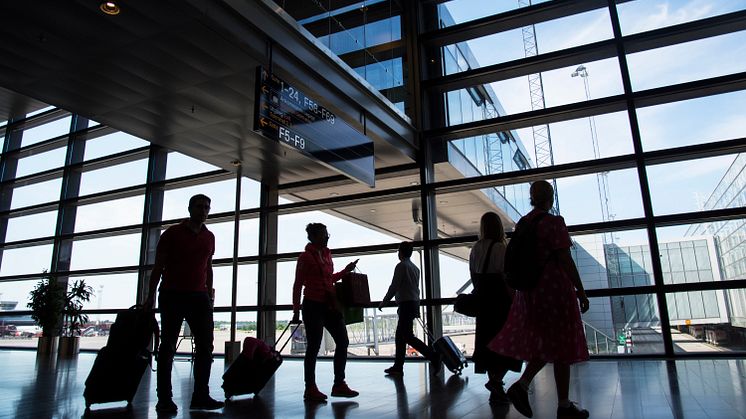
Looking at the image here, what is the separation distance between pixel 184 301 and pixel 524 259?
216 centimetres

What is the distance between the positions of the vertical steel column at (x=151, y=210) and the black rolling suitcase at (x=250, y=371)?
6.93 metres

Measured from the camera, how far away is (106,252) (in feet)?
35.0

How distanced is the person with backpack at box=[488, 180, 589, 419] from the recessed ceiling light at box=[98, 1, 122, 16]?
3.70m

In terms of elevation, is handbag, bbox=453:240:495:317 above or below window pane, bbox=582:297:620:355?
above

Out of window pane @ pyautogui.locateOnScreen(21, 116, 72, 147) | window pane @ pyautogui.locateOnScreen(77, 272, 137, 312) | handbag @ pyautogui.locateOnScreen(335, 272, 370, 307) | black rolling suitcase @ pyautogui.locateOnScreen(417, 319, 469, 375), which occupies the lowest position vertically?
black rolling suitcase @ pyautogui.locateOnScreen(417, 319, 469, 375)

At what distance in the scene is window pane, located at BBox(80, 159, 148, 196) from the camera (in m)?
10.6

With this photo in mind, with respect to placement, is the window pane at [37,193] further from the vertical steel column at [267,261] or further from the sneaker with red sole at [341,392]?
the sneaker with red sole at [341,392]

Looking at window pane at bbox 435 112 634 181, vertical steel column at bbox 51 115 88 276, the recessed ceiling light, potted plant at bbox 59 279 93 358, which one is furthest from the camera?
vertical steel column at bbox 51 115 88 276

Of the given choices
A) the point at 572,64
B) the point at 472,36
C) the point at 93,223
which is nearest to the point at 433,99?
the point at 472,36

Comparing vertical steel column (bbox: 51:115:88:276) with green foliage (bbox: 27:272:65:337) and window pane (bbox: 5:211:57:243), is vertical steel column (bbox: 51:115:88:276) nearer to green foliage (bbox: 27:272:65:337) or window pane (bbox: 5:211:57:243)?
window pane (bbox: 5:211:57:243)

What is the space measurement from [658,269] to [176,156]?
28.5 feet

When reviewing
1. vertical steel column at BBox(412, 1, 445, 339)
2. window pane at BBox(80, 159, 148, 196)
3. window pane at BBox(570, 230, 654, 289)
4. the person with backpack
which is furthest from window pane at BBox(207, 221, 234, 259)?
the person with backpack

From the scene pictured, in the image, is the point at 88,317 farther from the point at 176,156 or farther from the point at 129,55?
the point at 129,55

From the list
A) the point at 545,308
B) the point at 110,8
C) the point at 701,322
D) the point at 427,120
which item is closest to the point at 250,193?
the point at 427,120
